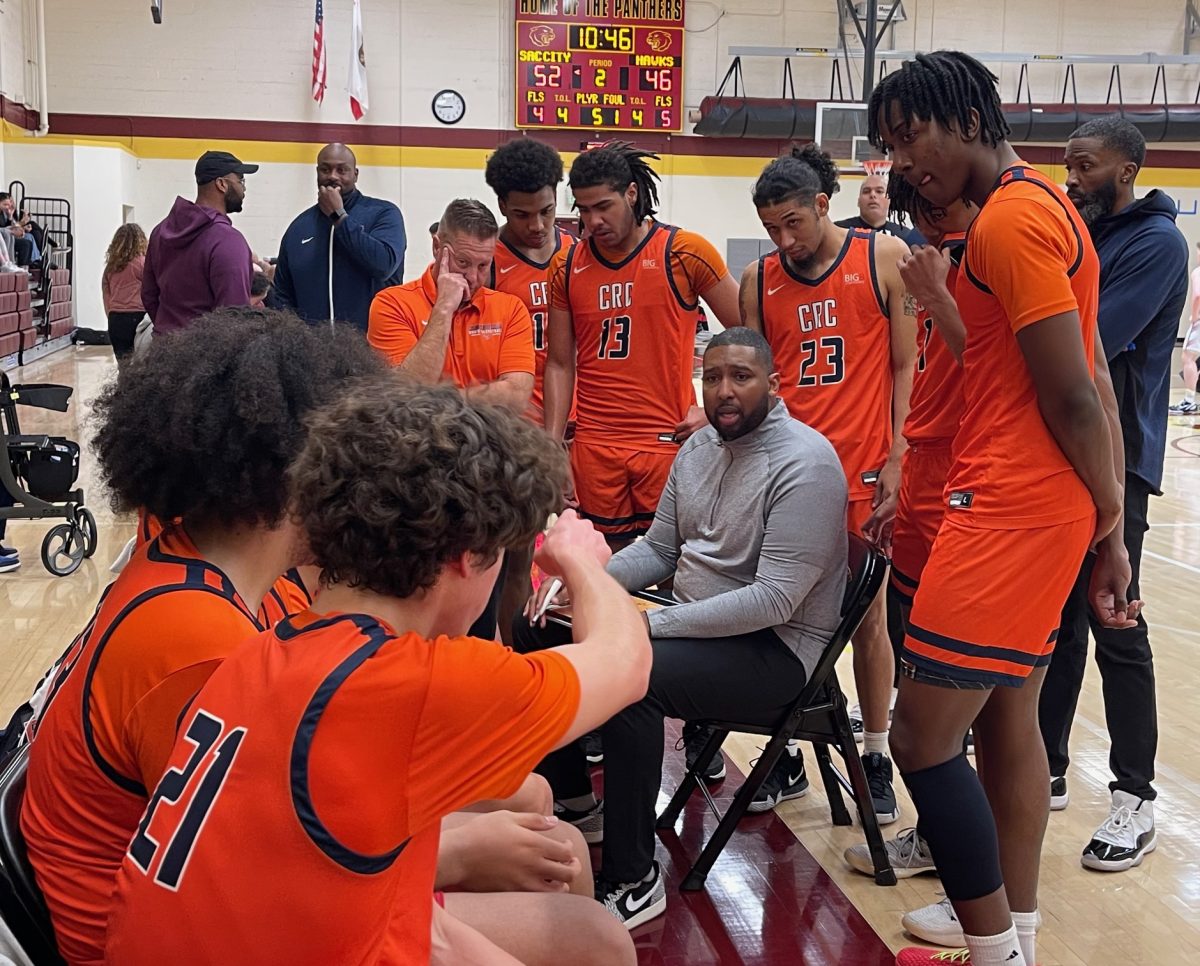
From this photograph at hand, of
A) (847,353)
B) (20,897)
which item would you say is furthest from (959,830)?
(847,353)

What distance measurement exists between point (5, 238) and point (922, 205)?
1422 centimetres

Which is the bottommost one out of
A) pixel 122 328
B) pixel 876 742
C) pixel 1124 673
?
pixel 876 742

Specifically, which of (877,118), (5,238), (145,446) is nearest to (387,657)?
(145,446)

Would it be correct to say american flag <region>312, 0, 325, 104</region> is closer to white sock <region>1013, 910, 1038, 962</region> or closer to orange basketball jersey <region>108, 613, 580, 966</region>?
white sock <region>1013, 910, 1038, 962</region>

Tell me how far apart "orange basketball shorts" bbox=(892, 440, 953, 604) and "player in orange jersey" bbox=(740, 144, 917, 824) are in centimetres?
84

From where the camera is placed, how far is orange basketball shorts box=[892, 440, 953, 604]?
258 centimetres

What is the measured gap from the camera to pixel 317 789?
A: 3.84 ft

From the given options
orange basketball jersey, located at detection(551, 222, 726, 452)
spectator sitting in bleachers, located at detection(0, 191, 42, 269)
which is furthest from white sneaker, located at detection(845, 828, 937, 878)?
spectator sitting in bleachers, located at detection(0, 191, 42, 269)

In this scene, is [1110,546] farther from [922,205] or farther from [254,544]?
[254,544]

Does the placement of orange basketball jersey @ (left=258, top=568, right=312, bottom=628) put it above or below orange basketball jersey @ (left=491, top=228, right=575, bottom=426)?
below

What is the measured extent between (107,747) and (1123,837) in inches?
101

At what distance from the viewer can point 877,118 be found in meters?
2.33

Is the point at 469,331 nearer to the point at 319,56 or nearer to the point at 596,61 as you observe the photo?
the point at 319,56

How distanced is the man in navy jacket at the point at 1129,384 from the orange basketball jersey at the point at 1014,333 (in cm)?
86
